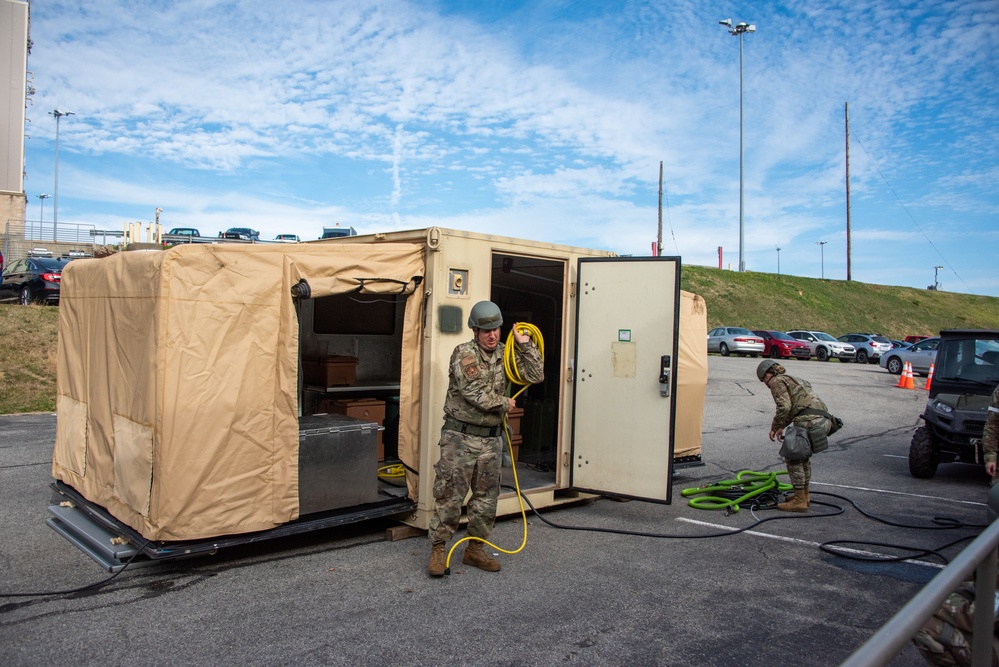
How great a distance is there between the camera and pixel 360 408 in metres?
7.64

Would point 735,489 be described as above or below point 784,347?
below

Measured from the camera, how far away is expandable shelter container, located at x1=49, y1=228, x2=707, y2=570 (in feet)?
16.3

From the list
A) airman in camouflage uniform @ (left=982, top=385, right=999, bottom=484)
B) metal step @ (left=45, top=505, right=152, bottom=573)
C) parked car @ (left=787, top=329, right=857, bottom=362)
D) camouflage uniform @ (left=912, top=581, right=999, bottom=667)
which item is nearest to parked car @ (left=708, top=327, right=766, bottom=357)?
parked car @ (left=787, top=329, right=857, bottom=362)

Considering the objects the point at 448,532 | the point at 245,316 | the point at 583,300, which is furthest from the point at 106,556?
the point at 583,300

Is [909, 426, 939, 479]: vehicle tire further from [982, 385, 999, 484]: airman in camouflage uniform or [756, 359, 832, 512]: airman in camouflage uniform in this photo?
[982, 385, 999, 484]: airman in camouflage uniform

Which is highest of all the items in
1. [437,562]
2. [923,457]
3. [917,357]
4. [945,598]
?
[917,357]

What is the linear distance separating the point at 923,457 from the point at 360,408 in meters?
6.92

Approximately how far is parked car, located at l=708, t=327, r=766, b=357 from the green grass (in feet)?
78.8

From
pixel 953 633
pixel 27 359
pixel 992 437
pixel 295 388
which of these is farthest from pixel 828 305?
pixel 953 633

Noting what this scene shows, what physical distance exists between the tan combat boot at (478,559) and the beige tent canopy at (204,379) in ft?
4.36

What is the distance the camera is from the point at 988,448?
17.8ft

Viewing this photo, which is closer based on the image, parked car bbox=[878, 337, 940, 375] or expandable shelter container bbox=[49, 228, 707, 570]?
expandable shelter container bbox=[49, 228, 707, 570]

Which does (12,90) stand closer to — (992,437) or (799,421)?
(799,421)

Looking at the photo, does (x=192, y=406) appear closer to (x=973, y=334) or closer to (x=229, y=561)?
(x=229, y=561)
